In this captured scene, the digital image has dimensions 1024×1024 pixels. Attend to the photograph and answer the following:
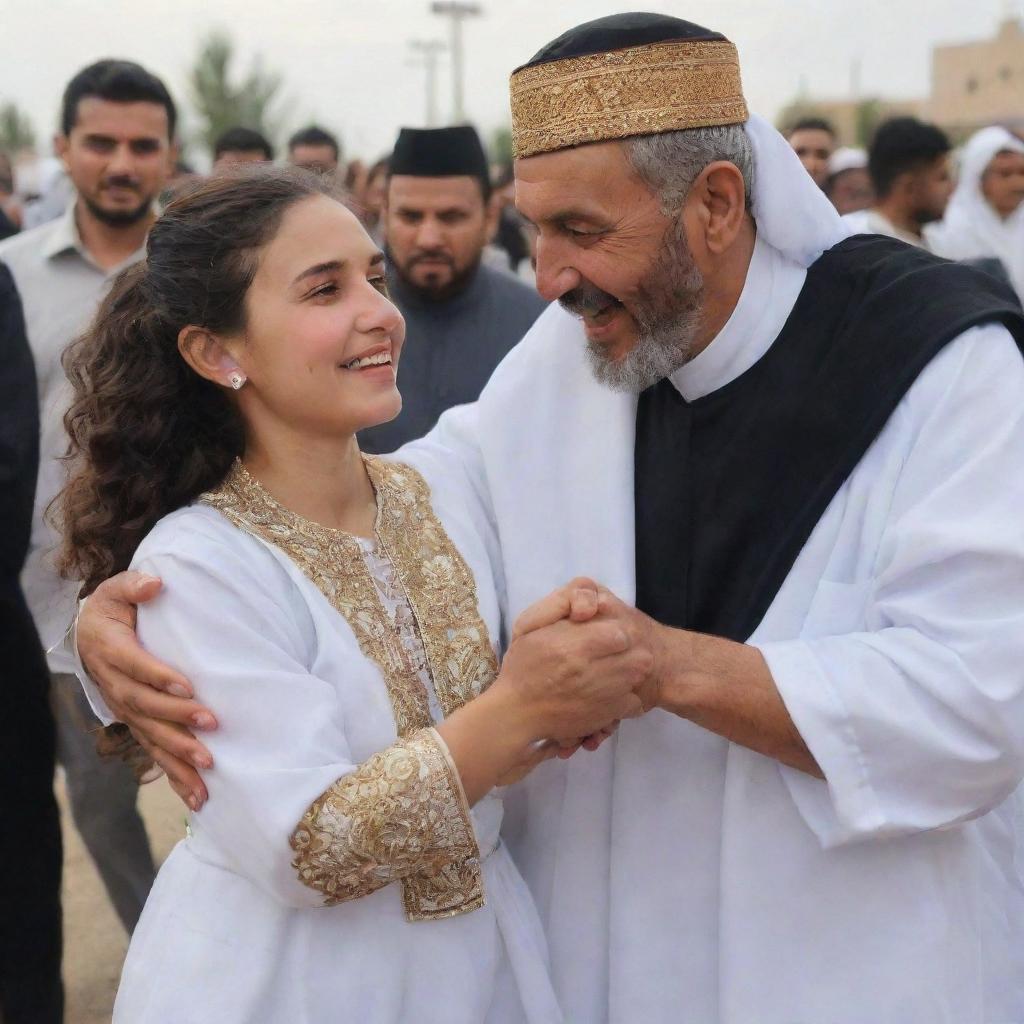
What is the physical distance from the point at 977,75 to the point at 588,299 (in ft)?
241

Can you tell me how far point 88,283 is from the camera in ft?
16.1

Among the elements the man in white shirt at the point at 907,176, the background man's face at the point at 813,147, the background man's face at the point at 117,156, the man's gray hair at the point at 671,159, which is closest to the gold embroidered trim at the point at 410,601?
the man's gray hair at the point at 671,159

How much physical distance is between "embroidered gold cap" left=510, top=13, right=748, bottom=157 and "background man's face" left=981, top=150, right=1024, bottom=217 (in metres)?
6.49

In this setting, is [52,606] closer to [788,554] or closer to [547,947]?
[547,947]

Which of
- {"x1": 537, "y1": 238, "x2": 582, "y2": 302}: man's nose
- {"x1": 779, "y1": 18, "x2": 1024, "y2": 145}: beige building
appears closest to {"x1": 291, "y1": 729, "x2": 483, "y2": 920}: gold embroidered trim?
{"x1": 537, "y1": 238, "x2": 582, "y2": 302}: man's nose

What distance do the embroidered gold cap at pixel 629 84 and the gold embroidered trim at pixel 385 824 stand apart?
1104 millimetres

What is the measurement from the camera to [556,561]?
101 inches

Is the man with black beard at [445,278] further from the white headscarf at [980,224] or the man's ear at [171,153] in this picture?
the white headscarf at [980,224]

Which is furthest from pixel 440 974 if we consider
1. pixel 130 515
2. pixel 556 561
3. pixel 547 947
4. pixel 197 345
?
pixel 197 345

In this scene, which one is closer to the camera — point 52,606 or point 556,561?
point 556,561

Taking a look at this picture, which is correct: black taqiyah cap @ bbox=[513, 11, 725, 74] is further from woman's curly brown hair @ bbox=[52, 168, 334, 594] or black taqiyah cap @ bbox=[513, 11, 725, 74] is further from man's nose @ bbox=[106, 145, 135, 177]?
man's nose @ bbox=[106, 145, 135, 177]

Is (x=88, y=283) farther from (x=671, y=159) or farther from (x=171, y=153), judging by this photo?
(x=671, y=159)

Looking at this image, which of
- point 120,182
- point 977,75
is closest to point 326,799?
point 120,182

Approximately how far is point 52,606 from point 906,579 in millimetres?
2910
